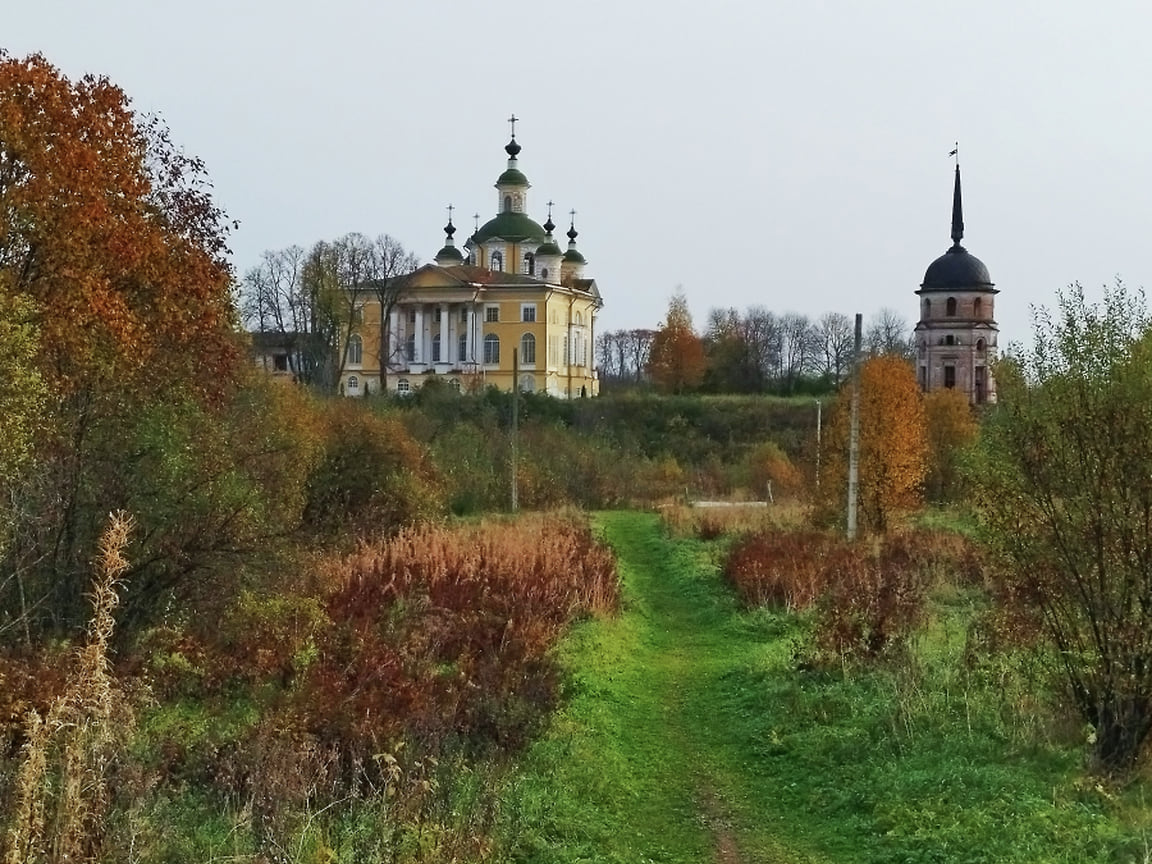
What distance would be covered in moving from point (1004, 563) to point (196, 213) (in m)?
10.2

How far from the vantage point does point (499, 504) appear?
33094 mm

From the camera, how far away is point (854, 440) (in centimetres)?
2164

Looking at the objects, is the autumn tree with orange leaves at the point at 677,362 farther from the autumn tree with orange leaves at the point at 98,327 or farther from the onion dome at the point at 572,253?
the autumn tree with orange leaves at the point at 98,327

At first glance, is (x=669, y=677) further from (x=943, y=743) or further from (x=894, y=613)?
(x=943, y=743)

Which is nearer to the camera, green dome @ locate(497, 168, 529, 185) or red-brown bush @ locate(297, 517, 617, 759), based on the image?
red-brown bush @ locate(297, 517, 617, 759)

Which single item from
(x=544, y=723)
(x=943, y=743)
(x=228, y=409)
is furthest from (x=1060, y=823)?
(x=228, y=409)

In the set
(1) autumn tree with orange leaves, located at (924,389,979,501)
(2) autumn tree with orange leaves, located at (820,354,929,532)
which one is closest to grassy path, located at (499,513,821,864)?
(2) autumn tree with orange leaves, located at (820,354,929,532)

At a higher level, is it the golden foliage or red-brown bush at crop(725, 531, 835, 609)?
the golden foliage

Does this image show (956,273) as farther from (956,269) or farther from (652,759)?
(652,759)

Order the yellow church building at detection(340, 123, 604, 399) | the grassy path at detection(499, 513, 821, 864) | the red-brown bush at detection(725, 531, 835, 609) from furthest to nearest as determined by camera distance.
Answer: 1. the yellow church building at detection(340, 123, 604, 399)
2. the red-brown bush at detection(725, 531, 835, 609)
3. the grassy path at detection(499, 513, 821, 864)

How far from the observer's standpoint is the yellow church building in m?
60.8

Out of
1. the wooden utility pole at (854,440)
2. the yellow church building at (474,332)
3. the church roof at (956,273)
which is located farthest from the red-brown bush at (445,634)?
the yellow church building at (474,332)

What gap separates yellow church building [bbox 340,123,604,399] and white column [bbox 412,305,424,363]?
0.05 meters

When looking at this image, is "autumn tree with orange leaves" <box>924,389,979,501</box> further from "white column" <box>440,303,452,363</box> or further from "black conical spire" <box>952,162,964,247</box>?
"white column" <box>440,303,452,363</box>
